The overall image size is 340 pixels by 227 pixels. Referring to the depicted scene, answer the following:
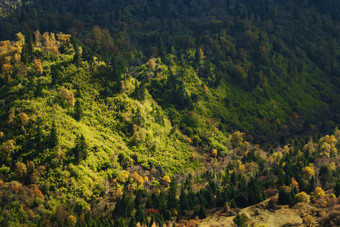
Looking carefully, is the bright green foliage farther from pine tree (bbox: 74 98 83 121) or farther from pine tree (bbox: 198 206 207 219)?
pine tree (bbox: 74 98 83 121)

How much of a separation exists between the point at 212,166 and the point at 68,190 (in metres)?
71.5

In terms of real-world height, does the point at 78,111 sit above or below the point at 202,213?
above

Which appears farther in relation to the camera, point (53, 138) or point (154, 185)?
point (154, 185)

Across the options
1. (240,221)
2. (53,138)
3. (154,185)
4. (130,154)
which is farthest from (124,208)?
(240,221)

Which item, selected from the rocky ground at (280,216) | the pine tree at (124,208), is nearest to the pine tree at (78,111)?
the pine tree at (124,208)

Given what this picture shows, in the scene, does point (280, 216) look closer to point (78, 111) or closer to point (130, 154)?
point (130, 154)

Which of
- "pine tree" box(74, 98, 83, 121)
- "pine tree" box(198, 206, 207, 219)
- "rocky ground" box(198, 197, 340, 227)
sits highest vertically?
"pine tree" box(74, 98, 83, 121)

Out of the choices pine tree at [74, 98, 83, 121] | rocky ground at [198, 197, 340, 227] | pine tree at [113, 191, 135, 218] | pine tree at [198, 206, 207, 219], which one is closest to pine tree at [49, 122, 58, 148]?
pine tree at [74, 98, 83, 121]

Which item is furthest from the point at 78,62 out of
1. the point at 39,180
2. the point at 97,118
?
the point at 39,180

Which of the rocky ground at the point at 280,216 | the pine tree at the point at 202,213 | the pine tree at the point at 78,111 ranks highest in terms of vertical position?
the pine tree at the point at 78,111

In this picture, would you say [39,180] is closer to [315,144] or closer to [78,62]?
[78,62]

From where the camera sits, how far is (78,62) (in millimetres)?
163875

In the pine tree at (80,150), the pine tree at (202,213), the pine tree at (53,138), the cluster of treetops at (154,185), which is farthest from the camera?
the pine tree at (80,150)

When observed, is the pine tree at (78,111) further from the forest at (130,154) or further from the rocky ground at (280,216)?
the rocky ground at (280,216)
